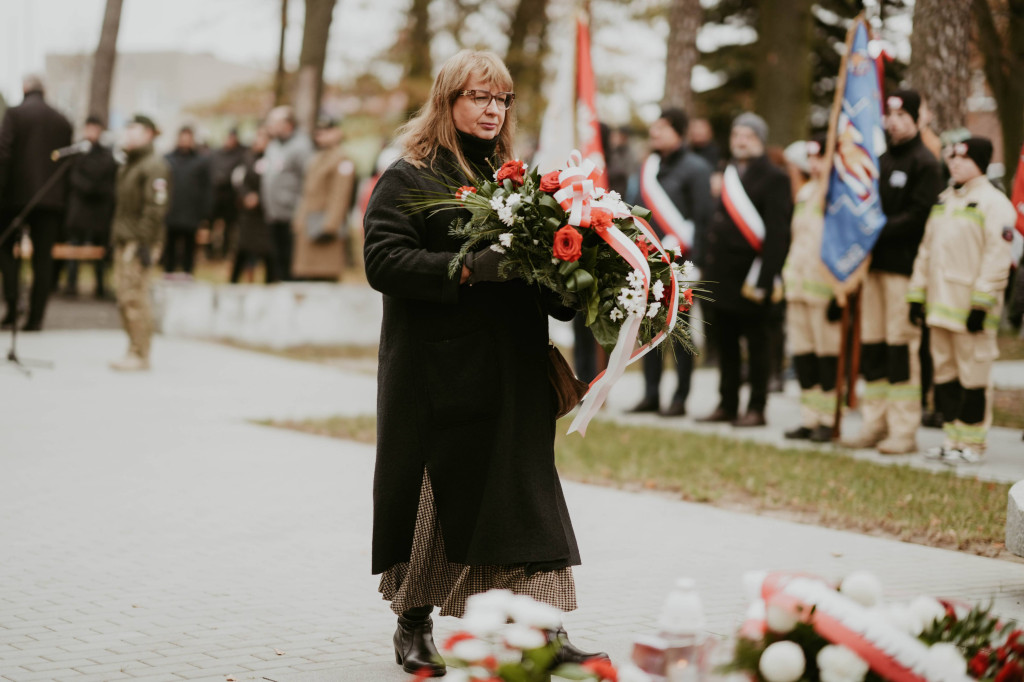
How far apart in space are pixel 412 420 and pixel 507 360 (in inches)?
15.0

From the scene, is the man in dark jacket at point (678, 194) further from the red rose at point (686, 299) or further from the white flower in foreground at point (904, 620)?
the white flower in foreground at point (904, 620)

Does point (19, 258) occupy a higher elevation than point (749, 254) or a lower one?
lower

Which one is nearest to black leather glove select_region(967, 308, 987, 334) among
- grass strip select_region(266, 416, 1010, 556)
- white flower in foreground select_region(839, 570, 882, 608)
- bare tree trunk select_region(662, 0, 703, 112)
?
grass strip select_region(266, 416, 1010, 556)

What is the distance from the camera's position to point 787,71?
76.6 ft

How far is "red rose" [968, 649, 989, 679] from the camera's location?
280 centimetres

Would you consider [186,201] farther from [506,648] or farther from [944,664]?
[944,664]

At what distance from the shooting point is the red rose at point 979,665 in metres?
2.80

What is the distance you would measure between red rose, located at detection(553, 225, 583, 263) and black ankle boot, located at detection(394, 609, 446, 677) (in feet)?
4.50

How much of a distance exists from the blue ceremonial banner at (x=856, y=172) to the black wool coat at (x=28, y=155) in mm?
8507

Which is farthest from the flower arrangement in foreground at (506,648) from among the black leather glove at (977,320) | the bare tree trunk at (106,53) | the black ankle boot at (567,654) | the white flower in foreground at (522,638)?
the bare tree trunk at (106,53)

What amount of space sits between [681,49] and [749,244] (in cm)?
590

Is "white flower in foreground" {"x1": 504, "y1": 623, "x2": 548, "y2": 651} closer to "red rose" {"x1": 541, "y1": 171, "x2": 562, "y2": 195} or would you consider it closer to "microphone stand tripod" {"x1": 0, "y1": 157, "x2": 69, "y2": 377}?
"red rose" {"x1": 541, "y1": 171, "x2": 562, "y2": 195}

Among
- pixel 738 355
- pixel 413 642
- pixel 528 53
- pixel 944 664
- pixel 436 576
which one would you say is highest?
pixel 528 53

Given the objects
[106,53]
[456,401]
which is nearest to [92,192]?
[106,53]
